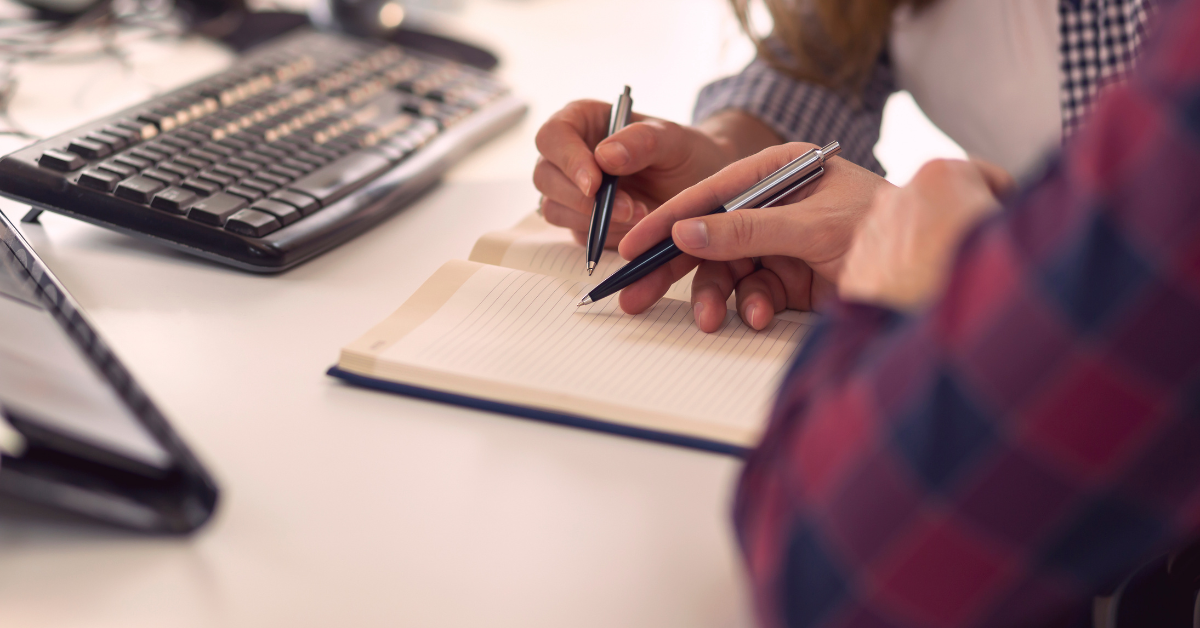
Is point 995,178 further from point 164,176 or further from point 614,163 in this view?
point 164,176

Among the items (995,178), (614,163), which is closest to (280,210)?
(614,163)

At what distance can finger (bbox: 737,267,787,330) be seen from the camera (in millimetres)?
520

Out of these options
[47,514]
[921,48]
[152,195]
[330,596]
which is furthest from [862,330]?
[921,48]

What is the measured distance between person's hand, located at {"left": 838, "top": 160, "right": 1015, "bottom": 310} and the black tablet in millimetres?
276

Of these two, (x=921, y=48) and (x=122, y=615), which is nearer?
(x=122, y=615)

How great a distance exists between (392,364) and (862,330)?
0.25 metres

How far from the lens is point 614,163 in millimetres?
→ 602

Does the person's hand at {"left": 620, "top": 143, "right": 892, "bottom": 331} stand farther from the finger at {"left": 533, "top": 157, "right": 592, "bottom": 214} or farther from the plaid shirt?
the plaid shirt

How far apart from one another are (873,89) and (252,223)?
0.63 meters

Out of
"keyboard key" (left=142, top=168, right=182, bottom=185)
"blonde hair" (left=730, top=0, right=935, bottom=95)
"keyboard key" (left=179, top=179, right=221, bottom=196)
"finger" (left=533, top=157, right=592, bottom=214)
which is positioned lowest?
"finger" (left=533, top=157, right=592, bottom=214)

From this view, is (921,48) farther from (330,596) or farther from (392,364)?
(330,596)

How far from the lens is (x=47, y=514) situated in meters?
0.37

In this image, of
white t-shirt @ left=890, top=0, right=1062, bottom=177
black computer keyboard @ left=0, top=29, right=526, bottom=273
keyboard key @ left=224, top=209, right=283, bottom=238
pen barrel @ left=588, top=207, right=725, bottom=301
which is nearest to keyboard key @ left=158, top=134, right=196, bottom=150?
black computer keyboard @ left=0, top=29, right=526, bottom=273

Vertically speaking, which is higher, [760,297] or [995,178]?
[995,178]
